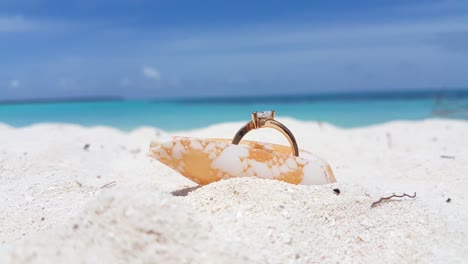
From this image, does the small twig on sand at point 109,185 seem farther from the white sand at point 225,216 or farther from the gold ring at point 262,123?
the gold ring at point 262,123

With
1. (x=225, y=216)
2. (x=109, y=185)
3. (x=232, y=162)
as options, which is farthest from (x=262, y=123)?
(x=109, y=185)

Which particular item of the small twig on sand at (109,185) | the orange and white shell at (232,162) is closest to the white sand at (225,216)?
the small twig on sand at (109,185)

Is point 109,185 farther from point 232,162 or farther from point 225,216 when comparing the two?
point 225,216

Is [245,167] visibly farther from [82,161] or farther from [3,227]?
[82,161]

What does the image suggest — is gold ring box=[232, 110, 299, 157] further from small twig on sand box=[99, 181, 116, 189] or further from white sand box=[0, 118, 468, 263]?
small twig on sand box=[99, 181, 116, 189]

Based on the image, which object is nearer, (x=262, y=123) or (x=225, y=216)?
(x=225, y=216)
